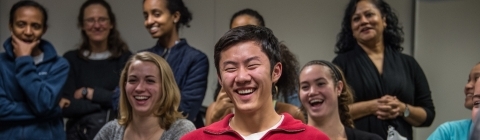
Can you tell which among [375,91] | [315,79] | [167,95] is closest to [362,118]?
[375,91]

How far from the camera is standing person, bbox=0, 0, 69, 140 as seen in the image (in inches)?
123

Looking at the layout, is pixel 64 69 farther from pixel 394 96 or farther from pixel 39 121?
pixel 394 96

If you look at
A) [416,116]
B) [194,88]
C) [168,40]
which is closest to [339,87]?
[416,116]

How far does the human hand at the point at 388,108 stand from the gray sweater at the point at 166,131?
2.89 ft

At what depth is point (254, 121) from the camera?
178 centimetres

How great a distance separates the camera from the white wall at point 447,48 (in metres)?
3.90

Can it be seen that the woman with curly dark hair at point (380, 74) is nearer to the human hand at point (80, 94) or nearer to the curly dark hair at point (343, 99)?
the curly dark hair at point (343, 99)

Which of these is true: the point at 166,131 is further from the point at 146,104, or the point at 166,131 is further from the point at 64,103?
the point at 64,103

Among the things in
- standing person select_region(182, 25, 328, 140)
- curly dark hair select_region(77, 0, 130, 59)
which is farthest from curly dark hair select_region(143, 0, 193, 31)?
standing person select_region(182, 25, 328, 140)

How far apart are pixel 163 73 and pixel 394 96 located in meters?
1.06

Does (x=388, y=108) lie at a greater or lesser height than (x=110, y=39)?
lesser

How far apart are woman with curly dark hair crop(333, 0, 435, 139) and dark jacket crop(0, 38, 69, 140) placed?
1.29 m

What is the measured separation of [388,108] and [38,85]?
5.06ft

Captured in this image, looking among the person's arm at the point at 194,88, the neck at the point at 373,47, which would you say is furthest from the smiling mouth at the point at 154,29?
the neck at the point at 373,47
